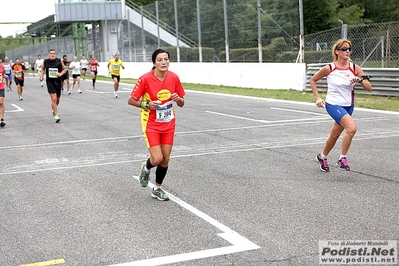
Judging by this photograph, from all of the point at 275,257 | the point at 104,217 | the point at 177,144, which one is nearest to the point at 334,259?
the point at 275,257

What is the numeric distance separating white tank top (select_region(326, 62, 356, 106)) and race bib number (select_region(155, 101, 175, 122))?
259 centimetres

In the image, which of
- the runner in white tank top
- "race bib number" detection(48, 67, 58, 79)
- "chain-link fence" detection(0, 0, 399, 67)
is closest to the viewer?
the runner in white tank top

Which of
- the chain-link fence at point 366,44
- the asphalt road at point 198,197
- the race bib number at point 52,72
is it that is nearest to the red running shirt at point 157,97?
the asphalt road at point 198,197

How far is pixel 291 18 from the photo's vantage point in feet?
80.8

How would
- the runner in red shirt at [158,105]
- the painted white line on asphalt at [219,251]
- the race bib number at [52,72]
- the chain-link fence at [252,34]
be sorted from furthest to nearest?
the chain-link fence at [252,34]
the race bib number at [52,72]
the runner in red shirt at [158,105]
the painted white line on asphalt at [219,251]

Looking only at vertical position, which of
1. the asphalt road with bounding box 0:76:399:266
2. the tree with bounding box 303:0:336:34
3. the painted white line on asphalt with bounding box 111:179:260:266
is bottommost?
the painted white line on asphalt with bounding box 111:179:260:266

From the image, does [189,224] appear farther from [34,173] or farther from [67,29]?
[67,29]

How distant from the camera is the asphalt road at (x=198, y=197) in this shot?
17.8 feet

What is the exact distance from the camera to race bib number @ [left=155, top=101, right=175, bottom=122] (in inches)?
287

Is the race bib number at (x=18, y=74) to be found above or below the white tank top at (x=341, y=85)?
above

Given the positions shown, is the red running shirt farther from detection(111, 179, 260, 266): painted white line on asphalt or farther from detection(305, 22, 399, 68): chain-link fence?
detection(305, 22, 399, 68): chain-link fence

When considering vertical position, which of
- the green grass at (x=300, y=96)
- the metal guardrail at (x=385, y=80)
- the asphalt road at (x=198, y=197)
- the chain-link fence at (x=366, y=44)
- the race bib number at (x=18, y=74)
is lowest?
the asphalt road at (x=198, y=197)

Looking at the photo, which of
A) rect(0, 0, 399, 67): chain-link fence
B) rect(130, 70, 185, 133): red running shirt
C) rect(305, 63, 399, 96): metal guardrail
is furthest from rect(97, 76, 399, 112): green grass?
rect(130, 70, 185, 133): red running shirt

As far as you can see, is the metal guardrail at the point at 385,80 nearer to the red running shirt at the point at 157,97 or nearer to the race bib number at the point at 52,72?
the race bib number at the point at 52,72
